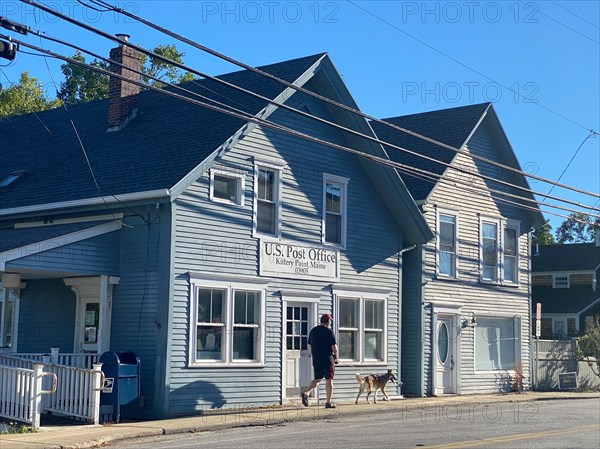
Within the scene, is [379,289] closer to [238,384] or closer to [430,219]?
[430,219]

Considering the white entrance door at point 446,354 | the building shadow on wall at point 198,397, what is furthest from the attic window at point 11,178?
the white entrance door at point 446,354

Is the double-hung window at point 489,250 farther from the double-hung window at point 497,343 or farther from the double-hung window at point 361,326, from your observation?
the double-hung window at point 361,326

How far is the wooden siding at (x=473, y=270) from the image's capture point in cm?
2561

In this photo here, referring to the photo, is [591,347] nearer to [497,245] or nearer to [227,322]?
[497,245]

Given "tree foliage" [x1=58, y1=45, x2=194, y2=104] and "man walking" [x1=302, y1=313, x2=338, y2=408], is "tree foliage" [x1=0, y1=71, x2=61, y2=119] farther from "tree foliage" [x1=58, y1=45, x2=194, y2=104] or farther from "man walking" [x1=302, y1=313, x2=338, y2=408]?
"man walking" [x1=302, y1=313, x2=338, y2=408]

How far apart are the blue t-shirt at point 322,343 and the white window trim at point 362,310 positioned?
2532 mm

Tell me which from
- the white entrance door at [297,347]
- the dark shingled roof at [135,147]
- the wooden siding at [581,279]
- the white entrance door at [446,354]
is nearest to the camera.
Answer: the dark shingled roof at [135,147]

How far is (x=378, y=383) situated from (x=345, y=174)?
518cm

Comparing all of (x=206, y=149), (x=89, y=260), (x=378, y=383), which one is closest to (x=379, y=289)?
(x=378, y=383)

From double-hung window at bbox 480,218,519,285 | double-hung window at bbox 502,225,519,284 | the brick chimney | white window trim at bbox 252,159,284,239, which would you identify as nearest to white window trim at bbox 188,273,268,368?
white window trim at bbox 252,159,284,239

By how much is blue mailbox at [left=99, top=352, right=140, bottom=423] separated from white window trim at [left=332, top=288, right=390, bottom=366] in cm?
600

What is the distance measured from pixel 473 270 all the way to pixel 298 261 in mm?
A: 7992

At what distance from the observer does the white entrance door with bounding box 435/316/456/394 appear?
2553 cm

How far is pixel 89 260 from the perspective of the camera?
18047mm
